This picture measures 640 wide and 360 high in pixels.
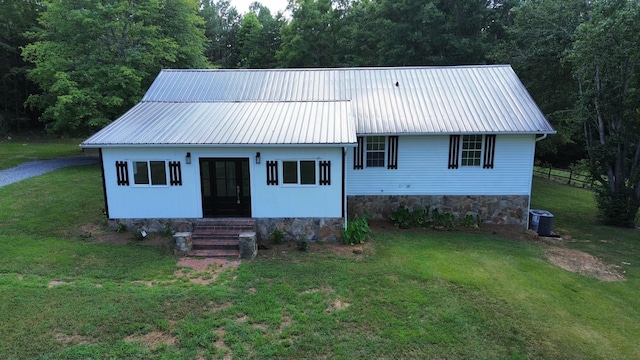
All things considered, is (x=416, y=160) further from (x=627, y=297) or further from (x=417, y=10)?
(x=417, y=10)

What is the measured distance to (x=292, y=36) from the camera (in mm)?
34625

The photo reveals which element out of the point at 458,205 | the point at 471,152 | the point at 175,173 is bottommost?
the point at 458,205

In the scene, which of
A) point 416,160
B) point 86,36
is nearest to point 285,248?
point 416,160

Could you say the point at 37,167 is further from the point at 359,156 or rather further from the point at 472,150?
the point at 472,150

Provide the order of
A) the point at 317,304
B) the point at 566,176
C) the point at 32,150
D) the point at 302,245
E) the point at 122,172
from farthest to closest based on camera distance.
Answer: the point at 32,150 → the point at 566,176 → the point at 122,172 → the point at 302,245 → the point at 317,304

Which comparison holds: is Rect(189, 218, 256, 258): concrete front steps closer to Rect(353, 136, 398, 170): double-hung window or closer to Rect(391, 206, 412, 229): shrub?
Rect(353, 136, 398, 170): double-hung window

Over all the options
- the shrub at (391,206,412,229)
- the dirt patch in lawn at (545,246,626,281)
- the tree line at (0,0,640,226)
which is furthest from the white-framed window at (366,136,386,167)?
the tree line at (0,0,640,226)

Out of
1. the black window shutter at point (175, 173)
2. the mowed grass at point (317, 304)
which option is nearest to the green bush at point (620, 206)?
the mowed grass at point (317, 304)

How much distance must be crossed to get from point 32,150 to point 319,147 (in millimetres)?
26308

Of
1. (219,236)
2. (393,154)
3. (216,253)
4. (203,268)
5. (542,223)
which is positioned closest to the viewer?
(203,268)

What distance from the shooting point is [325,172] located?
10.8 metres

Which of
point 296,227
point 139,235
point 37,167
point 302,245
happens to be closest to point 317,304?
point 302,245

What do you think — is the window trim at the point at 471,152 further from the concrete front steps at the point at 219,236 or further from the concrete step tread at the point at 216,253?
the concrete step tread at the point at 216,253

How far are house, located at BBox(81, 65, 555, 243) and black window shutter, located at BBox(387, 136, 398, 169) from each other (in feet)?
0.11
